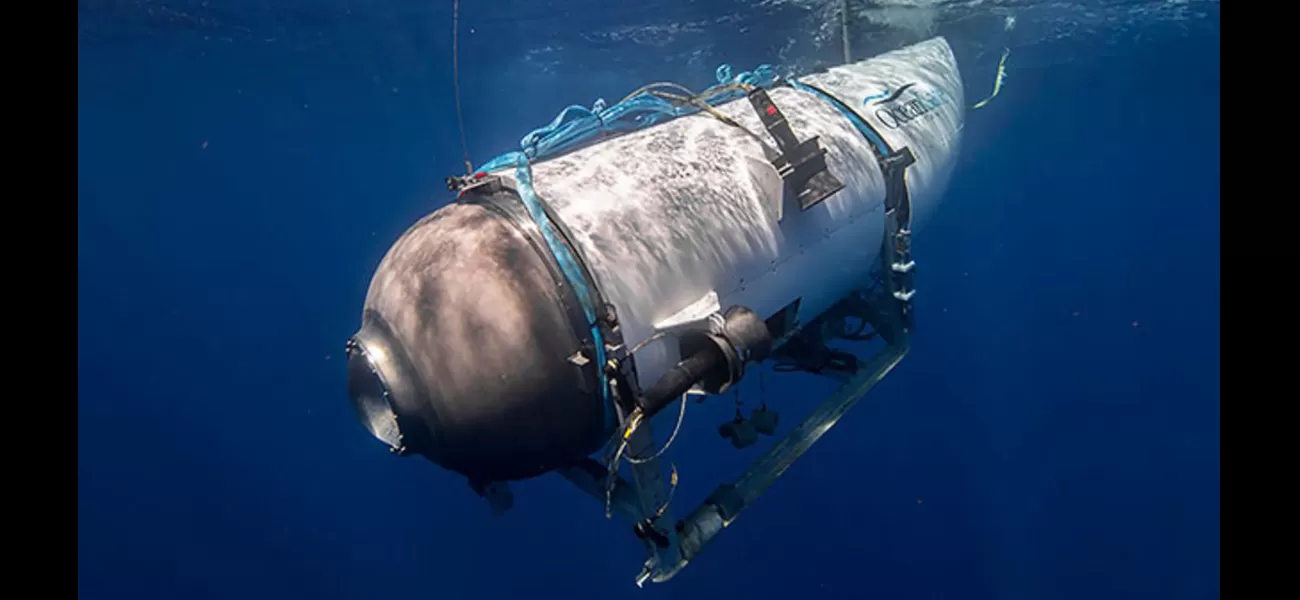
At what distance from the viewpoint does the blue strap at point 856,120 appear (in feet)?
16.1

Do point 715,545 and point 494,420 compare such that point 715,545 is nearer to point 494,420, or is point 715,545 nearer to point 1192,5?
point 494,420

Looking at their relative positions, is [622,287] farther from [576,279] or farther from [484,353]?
[484,353]

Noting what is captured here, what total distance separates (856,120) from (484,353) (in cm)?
346

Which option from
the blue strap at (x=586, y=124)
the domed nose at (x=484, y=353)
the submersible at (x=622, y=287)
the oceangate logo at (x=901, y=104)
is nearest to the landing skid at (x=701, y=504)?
the submersible at (x=622, y=287)

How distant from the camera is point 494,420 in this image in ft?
10.3

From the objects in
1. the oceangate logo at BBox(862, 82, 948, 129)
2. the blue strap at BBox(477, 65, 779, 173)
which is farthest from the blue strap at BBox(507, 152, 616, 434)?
the oceangate logo at BBox(862, 82, 948, 129)

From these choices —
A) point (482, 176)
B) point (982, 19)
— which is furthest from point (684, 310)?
point (982, 19)

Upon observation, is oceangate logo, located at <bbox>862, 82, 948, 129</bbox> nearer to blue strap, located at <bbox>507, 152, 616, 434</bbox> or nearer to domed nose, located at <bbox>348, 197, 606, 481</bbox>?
blue strap, located at <bbox>507, 152, 616, 434</bbox>

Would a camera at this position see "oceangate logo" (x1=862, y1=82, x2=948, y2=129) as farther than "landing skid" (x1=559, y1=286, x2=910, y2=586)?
Yes

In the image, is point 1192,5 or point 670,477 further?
point 1192,5

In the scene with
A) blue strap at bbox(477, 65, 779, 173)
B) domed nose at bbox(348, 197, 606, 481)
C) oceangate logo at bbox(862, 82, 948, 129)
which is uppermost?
oceangate logo at bbox(862, 82, 948, 129)

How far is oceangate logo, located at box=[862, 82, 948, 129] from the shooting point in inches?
211

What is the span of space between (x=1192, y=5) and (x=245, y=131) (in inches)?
1543

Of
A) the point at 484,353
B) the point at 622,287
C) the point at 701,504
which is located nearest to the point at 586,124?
the point at 622,287
